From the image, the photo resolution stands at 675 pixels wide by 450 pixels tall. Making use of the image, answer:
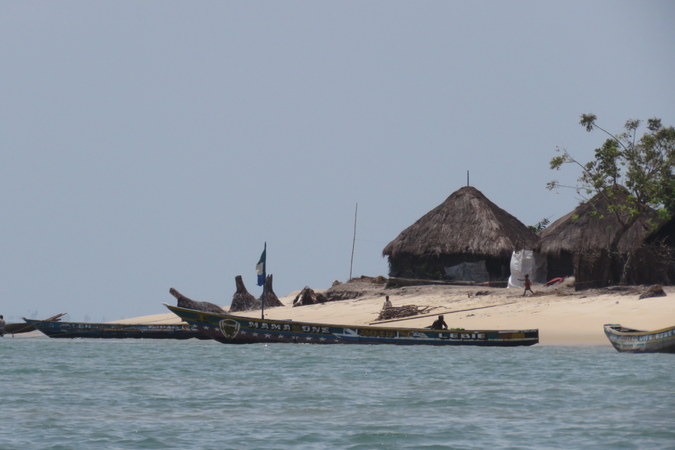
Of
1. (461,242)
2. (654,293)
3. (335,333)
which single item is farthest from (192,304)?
(654,293)

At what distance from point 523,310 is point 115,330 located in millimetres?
18058

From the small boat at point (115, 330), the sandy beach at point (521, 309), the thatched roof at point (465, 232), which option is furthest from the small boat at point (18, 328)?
the thatched roof at point (465, 232)

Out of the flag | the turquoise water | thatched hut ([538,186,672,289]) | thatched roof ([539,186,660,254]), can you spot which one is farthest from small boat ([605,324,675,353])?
thatched roof ([539,186,660,254])

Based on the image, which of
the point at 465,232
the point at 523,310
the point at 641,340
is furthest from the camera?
the point at 465,232

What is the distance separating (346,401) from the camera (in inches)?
764

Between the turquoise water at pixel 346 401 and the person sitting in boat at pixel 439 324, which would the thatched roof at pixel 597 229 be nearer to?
the person sitting in boat at pixel 439 324

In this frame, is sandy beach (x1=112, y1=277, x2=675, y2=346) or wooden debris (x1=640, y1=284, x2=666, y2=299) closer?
sandy beach (x1=112, y1=277, x2=675, y2=346)

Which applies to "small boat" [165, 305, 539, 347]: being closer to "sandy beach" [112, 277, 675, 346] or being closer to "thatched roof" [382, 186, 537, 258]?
"sandy beach" [112, 277, 675, 346]

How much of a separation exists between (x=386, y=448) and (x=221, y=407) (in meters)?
5.07

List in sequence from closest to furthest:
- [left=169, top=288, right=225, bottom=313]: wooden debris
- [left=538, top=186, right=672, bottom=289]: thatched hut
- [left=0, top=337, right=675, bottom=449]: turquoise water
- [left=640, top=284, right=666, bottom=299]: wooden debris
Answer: [left=0, top=337, right=675, bottom=449]: turquoise water < [left=640, top=284, right=666, bottom=299]: wooden debris < [left=538, top=186, right=672, bottom=289]: thatched hut < [left=169, top=288, right=225, bottom=313]: wooden debris

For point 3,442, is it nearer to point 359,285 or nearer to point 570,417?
point 570,417

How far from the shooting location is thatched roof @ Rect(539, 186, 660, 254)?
43406 mm

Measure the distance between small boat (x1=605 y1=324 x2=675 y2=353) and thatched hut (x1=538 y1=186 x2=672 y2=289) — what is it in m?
11.3

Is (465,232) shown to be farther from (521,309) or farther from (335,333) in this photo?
(335,333)
